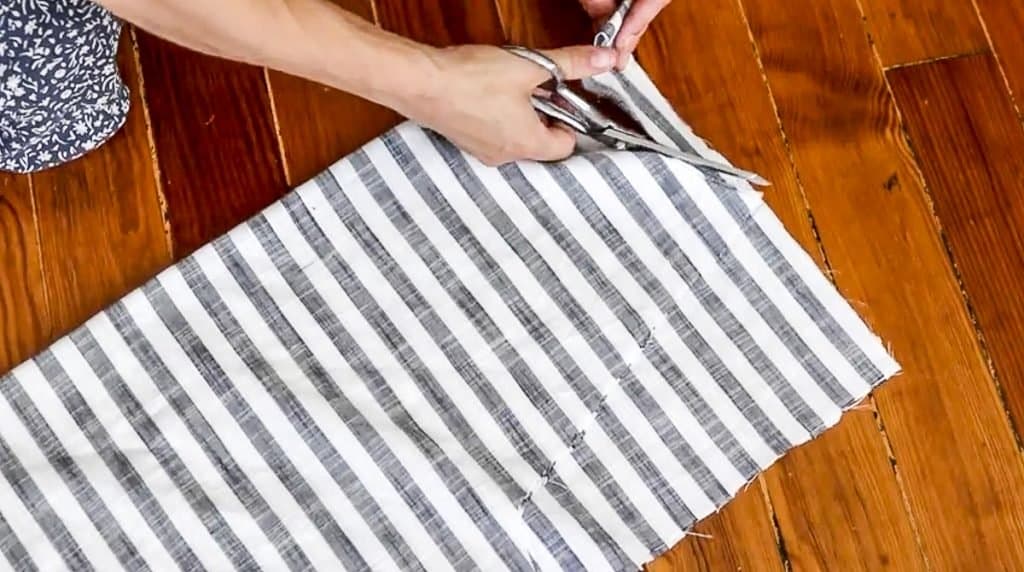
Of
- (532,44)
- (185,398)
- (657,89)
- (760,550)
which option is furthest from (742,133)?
(185,398)

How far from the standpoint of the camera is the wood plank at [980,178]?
818 mm

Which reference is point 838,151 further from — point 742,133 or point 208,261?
point 208,261

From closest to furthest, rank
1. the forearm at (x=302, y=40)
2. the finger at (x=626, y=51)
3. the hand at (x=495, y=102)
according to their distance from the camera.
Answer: the forearm at (x=302, y=40) → the hand at (x=495, y=102) → the finger at (x=626, y=51)

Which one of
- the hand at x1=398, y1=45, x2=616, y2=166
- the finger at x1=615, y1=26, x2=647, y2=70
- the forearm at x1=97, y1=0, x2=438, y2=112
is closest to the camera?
the forearm at x1=97, y1=0, x2=438, y2=112

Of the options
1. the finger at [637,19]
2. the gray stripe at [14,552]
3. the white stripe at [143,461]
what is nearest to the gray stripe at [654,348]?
the finger at [637,19]

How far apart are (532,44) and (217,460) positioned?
40cm

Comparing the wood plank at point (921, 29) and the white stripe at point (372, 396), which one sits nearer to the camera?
the white stripe at point (372, 396)

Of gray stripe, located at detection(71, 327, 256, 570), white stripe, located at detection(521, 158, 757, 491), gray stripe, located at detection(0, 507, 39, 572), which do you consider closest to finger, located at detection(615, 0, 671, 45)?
white stripe, located at detection(521, 158, 757, 491)

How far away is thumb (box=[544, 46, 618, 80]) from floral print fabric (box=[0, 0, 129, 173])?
0.30m

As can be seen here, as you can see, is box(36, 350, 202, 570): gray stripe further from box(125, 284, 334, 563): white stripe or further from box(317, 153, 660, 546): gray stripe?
box(317, 153, 660, 546): gray stripe

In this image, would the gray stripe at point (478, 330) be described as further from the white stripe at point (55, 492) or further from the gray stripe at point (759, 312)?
the white stripe at point (55, 492)

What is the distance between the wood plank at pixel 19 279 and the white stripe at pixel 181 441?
62mm

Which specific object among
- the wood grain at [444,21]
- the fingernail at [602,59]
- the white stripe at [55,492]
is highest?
the fingernail at [602,59]

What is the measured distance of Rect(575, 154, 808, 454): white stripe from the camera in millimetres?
764
